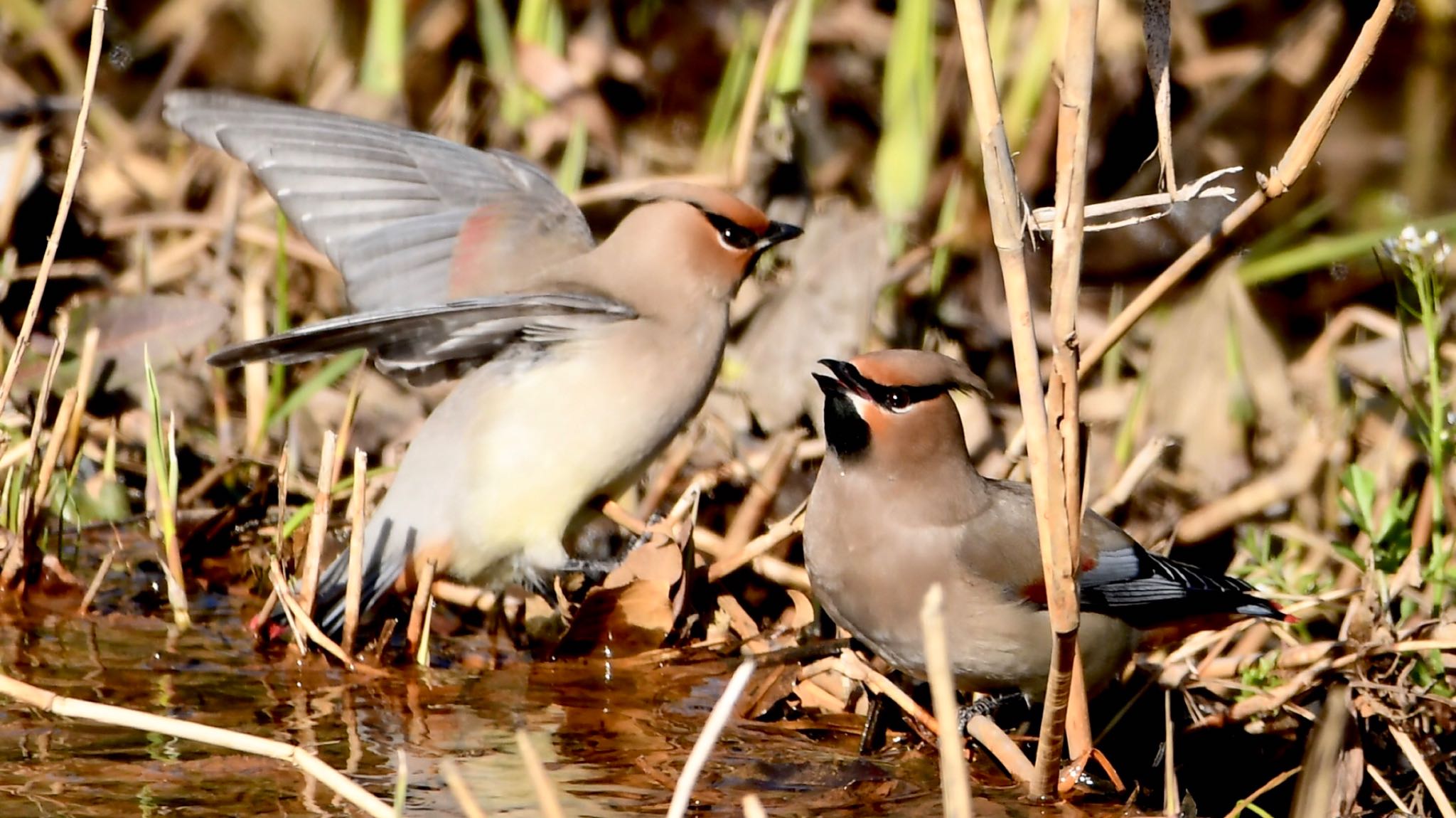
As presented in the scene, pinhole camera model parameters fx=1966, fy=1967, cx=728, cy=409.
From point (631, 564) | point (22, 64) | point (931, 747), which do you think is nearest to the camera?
point (931, 747)

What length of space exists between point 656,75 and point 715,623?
13.3 feet

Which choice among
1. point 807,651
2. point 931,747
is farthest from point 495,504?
point 931,747

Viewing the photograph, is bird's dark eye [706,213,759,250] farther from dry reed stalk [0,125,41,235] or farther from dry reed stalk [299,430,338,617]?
dry reed stalk [0,125,41,235]

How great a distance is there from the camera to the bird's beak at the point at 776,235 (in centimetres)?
482

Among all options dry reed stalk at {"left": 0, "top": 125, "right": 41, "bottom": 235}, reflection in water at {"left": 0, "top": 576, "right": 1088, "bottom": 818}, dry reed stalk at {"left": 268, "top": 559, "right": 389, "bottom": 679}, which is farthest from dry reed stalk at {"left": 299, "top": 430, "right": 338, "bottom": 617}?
dry reed stalk at {"left": 0, "top": 125, "right": 41, "bottom": 235}

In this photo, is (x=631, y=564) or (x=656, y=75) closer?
(x=631, y=564)

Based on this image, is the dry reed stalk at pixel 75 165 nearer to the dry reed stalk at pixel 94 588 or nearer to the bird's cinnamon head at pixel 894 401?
the dry reed stalk at pixel 94 588

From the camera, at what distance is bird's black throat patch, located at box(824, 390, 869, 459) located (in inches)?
153

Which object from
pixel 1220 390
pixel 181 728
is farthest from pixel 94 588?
pixel 1220 390

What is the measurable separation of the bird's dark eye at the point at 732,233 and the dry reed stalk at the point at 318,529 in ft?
3.97

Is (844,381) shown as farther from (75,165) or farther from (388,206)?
(388,206)

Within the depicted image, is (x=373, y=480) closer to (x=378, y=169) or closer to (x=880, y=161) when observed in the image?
(x=378, y=169)

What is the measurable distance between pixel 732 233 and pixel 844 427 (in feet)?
3.40

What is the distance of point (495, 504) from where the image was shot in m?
4.41
